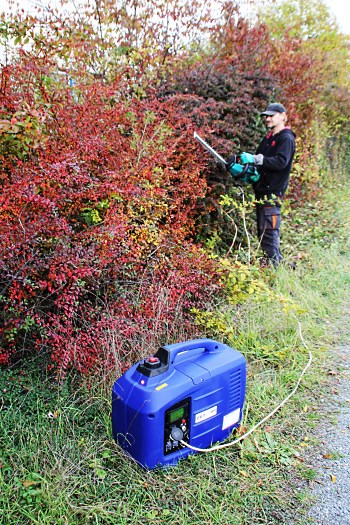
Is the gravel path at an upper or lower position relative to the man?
lower

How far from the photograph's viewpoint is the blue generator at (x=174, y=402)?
1966 millimetres

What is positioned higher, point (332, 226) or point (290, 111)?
point (290, 111)

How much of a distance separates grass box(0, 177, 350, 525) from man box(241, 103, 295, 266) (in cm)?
171

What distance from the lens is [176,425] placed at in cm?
206

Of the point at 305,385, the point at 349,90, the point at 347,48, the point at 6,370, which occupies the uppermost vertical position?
the point at 347,48

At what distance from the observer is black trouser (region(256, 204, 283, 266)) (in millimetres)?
4727

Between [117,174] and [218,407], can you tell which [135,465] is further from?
[117,174]

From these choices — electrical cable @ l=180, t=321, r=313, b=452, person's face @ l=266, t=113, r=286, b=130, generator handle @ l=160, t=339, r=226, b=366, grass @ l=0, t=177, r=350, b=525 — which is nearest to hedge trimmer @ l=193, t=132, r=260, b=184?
person's face @ l=266, t=113, r=286, b=130

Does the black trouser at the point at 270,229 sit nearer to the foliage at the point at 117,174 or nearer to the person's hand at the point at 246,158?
the foliage at the point at 117,174

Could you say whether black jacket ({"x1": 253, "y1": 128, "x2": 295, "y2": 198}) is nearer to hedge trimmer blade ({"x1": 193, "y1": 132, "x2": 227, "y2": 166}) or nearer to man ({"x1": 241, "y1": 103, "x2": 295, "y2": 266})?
man ({"x1": 241, "y1": 103, "x2": 295, "y2": 266})

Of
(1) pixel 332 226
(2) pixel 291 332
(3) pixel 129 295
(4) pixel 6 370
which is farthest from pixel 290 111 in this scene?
(4) pixel 6 370

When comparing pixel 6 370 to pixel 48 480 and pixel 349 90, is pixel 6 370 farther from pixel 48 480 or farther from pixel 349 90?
pixel 349 90

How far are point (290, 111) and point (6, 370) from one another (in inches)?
214

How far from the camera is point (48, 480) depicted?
78.7 inches
